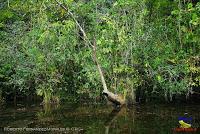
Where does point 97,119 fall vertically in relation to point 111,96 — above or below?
below

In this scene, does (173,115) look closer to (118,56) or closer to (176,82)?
(176,82)

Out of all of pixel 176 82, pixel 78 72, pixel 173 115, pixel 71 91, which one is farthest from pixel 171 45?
pixel 71 91

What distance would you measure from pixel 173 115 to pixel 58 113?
15.7 feet

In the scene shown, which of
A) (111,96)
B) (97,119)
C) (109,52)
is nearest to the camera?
(97,119)

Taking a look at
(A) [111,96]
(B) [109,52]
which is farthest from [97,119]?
(B) [109,52]

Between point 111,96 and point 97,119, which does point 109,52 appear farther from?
point 97,119

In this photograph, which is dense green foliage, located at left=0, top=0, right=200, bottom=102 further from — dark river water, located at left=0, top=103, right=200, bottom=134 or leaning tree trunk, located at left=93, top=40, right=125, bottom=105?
dark river water, located at left=0, top=103, right=200, bottom=134

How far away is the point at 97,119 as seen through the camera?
14.0m

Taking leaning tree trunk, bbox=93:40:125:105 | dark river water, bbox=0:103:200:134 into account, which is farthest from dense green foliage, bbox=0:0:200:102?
dark river water, bbox=0:103:200:134

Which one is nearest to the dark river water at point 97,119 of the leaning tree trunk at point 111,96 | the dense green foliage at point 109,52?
the leaning tree trunk at point 111,96

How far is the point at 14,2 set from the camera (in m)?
25.3

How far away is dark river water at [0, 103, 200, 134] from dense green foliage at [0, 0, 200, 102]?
1.25m

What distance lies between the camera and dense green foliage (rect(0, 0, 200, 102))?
16266 millimetres

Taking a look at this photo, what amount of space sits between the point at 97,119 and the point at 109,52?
4.72 meters
